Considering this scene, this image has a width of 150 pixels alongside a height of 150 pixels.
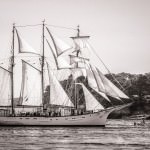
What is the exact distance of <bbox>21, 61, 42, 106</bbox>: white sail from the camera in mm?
74438

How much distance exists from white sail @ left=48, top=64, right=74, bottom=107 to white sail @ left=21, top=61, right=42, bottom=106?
254 cm

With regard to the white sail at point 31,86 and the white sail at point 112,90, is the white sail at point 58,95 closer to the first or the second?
the white sail at point 31,86

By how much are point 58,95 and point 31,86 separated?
4.67 meters

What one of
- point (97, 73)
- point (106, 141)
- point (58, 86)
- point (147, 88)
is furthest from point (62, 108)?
point (147, 88)

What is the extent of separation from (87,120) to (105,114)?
3039mm

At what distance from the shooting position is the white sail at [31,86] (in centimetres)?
7444

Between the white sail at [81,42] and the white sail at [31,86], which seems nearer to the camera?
the white sail at [31,86]

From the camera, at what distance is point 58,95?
73.4 metres

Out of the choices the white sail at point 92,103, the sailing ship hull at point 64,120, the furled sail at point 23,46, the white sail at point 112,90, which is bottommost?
the sailing ship hull at point 64,120

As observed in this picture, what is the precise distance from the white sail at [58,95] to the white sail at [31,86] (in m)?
2.54

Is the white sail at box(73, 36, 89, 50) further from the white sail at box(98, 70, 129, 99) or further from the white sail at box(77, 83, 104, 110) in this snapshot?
the white sail at box(98, 70, 129, 99)

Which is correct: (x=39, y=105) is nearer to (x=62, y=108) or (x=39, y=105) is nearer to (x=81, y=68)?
(x=62, y=108)

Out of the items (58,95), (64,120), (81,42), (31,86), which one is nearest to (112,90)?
(58,95)

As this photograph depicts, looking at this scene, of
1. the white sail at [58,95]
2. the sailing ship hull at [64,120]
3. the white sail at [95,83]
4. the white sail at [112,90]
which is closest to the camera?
the white sail at [112,90]
